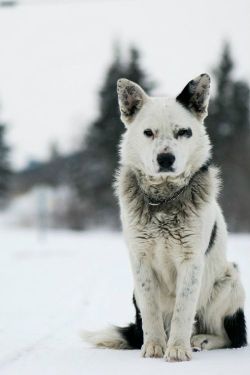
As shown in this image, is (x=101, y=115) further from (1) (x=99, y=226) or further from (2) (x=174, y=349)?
(2) (x=174, y=349)

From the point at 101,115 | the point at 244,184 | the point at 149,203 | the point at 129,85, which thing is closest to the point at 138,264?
the point at 149,203

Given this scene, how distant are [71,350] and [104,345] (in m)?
0.41

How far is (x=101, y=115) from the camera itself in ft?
126

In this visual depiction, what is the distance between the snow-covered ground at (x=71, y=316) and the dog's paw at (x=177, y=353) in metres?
0.07

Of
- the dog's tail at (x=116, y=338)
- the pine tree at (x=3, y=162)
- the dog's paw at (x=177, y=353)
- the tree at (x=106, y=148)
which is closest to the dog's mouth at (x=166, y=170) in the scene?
the dog's paw at (x=177, y=353)

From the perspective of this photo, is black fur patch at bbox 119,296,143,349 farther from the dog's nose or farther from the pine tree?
the pine tree

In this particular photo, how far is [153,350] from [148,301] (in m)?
0.40

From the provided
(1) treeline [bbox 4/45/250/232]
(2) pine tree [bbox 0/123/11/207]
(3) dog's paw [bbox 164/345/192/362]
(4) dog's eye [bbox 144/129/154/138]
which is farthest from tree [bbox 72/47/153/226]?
(3) dog's paw [bbox 164/345/192/362]

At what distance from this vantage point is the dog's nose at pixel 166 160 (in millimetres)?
4902

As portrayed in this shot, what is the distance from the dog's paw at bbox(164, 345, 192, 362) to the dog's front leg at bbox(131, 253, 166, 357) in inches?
11.8

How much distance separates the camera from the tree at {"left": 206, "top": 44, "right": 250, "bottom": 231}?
31344mm

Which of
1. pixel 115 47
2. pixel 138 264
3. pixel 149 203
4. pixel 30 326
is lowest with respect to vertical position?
pixel 30 326

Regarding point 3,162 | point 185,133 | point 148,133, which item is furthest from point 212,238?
point 3,162

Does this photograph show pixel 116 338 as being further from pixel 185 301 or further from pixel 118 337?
pixel 185 301
